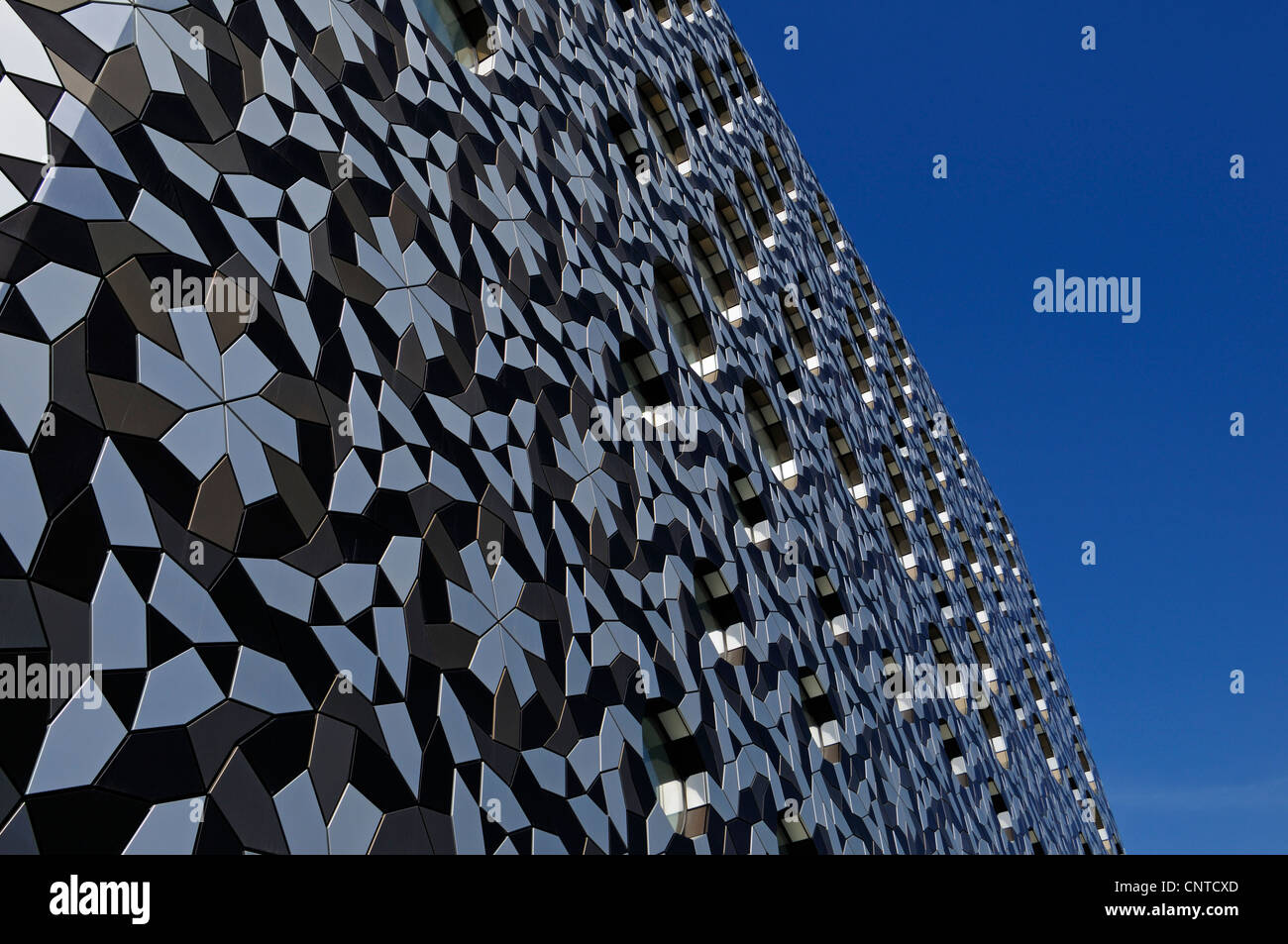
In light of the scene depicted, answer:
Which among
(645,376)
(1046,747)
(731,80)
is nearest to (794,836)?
(645,376)

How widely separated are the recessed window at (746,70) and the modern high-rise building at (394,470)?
Result: 277 inches

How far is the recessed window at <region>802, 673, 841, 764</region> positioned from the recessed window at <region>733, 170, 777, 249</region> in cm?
785

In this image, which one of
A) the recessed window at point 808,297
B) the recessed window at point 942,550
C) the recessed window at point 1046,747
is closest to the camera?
the recessed window at point 808,297

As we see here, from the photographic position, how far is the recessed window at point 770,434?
1318cm

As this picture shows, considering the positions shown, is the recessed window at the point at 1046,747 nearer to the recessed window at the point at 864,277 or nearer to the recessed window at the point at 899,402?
the recessed window at the point at 899,402

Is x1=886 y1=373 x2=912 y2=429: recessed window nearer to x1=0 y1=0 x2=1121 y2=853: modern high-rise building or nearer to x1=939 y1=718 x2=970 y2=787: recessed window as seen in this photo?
x1=939 y1=718 x2=970 y2=787: recessed window

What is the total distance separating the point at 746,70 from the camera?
20.2m

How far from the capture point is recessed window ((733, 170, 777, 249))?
54.6ft

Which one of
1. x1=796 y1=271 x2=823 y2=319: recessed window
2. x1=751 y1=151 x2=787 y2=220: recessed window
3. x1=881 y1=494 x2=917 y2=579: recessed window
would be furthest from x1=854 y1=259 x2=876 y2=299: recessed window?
x1=881 y1=494 x2=917 y2=579: recessed window

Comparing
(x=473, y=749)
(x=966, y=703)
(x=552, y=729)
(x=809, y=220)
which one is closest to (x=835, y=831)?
(x=552, y=729)

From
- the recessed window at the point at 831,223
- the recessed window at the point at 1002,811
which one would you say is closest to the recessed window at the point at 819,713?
the recessed window at the point at 1002,811

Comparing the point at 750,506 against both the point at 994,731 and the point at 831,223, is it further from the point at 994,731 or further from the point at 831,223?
the point at 831,223
